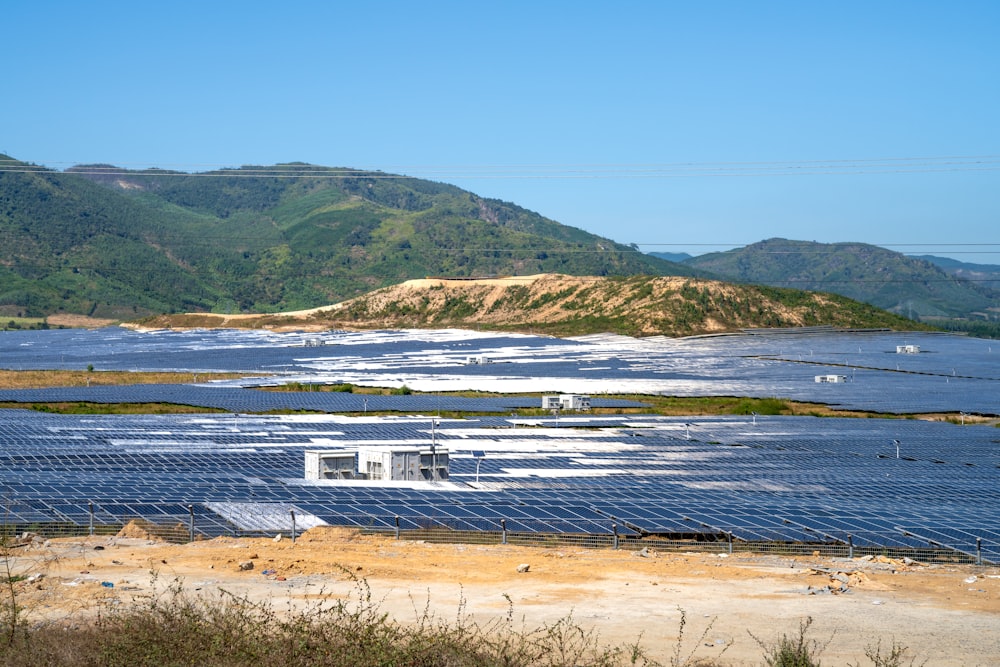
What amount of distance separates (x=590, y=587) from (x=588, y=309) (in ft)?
469

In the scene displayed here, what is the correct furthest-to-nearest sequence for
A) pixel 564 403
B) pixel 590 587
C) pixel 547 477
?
pixel 564 403, pixel 547 477, pixel 590 587

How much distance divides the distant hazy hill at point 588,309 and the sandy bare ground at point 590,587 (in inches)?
4641

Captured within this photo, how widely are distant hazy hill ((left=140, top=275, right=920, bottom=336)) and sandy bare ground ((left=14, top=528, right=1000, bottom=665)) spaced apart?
4641 inches

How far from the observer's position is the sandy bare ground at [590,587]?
1820cm

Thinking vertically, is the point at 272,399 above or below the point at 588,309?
below

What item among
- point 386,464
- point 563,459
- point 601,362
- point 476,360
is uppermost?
point 601,362

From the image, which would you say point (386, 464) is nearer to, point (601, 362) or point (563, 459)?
point (563, 459)

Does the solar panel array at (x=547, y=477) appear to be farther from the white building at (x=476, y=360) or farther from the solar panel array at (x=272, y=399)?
the white building at (x=476, y=360)

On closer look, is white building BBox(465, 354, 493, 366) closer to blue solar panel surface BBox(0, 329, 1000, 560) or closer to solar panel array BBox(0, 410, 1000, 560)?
blue solar panel surface BBox(0, 329, 1000, 560)

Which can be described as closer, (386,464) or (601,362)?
(386,464)

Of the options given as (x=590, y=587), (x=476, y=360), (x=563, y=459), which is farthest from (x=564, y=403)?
(x=590, y=587)

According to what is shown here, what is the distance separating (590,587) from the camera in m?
21.8

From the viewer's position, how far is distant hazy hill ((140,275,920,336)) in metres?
150

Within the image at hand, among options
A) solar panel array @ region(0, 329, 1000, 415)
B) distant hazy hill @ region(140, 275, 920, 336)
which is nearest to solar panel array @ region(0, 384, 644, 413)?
solar panel array @ region(0, 329, 1000, 415)
